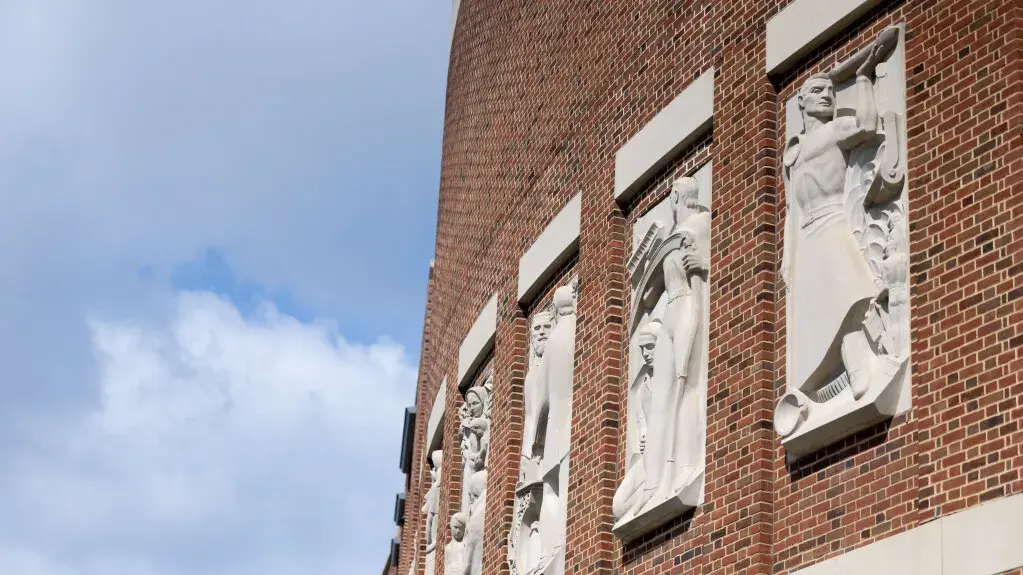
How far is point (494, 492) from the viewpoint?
64.3 ft

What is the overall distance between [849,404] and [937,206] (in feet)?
4.89

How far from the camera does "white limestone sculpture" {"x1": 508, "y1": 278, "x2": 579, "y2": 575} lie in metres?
17.4

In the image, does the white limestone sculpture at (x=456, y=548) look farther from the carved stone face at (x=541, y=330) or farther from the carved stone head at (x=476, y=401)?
the carved stone face at (x=541, y=330)

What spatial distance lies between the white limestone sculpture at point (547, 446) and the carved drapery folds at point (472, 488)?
1681 mm

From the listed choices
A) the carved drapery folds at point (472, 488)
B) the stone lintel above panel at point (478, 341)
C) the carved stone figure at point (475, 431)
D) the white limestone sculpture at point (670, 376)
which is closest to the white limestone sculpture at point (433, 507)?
the stone lintel above panel at point (478, 341)

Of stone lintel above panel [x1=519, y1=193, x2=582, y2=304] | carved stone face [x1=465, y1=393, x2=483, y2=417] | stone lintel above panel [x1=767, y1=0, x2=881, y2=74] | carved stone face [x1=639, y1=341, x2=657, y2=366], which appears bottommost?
carved stone face [x1=639, y1=341, x2=657, y2=366]

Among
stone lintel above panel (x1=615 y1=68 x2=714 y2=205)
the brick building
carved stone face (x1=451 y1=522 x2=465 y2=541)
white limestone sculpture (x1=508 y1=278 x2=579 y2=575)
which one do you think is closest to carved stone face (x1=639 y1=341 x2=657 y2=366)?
the brick building

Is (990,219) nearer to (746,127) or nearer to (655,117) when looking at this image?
(746,127)

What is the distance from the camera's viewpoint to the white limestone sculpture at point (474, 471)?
20234mm

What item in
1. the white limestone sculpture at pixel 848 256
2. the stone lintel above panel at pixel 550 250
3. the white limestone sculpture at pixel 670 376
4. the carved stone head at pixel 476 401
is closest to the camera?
the white limestone sculpture at pixel 848 256

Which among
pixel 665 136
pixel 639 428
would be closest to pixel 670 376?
pixel 639 428

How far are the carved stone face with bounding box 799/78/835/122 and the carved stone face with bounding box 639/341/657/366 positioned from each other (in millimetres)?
2822

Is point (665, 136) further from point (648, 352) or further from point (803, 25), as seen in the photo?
point (803, 25)

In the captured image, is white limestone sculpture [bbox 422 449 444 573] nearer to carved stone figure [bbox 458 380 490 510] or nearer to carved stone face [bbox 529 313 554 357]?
carved stone figure [bbox 458 380 490 510]
